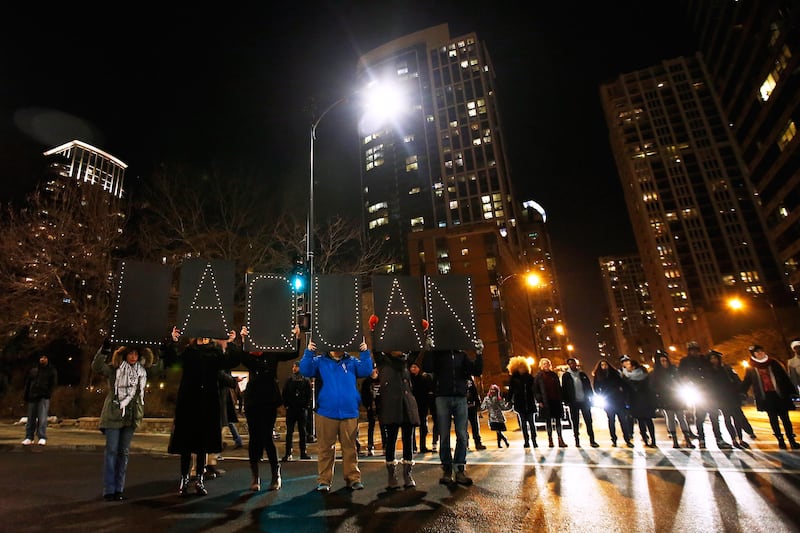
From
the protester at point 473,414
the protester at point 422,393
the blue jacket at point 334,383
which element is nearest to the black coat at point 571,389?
the protester at point 473,414

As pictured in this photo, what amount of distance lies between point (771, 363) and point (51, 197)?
2795 centimetres

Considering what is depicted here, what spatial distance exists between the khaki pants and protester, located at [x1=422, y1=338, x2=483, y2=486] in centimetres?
140

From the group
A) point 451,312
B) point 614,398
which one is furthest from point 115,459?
point 614,398

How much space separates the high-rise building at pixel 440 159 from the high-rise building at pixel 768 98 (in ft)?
144

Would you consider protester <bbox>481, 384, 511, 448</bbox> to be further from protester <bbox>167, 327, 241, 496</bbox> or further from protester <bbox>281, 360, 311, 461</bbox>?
protester <bbox>167, 327, 241, 496</bbox>

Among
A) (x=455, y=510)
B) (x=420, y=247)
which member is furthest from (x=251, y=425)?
(x=420, y=247)

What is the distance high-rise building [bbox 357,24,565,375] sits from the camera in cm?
11081

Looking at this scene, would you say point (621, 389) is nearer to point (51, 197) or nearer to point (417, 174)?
point (51, 197)

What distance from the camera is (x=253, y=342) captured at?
6773 millimetres

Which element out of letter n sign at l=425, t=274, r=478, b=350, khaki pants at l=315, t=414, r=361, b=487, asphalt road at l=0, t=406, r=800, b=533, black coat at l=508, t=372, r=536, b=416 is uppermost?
letter n sign at l=425, t=274, r=478, b=350

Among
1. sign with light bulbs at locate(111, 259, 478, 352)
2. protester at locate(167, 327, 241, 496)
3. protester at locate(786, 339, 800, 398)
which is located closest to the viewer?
protester at locate(167, 327, 241, 496)

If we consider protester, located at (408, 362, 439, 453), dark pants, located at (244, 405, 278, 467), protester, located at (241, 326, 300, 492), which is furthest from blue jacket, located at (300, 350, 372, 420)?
protester, located at (408, 362, 439, 453)

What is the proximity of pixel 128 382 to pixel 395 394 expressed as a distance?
4131 mm

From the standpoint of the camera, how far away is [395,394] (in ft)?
21.5
